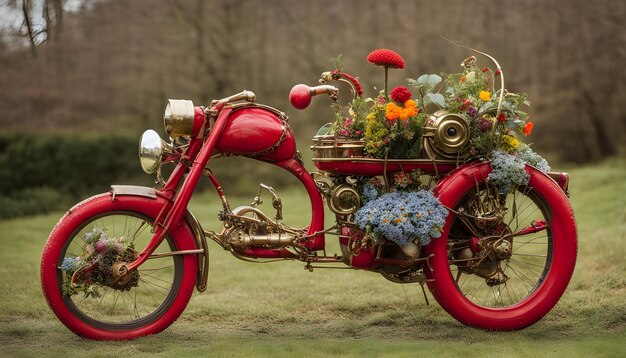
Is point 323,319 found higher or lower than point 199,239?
lower

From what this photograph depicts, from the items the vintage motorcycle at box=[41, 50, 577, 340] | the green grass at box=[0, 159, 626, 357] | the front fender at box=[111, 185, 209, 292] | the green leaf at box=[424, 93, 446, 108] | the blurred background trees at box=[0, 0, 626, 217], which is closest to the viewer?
the green grass at box=[0, 159, 626, 357]

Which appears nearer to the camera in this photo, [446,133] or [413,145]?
[446,133]

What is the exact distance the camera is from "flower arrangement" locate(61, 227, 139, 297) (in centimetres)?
392

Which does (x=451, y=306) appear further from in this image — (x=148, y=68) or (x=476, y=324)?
(x=148, y=68)

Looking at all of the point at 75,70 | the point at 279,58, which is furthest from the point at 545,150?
the point at 75,70

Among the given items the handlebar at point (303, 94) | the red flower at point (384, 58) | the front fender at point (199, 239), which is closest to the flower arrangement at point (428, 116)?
the red flower at point (384, 58)

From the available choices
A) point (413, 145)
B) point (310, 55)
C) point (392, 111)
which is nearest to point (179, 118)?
point (392, 111)

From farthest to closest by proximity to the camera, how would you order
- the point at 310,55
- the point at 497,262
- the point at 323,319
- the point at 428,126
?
the point at 310,55 → the point at 323,319 → the point at 497,262 → the point at 428,126

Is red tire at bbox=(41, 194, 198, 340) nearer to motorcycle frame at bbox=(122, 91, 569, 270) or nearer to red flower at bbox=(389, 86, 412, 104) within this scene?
motorcycle frame at bbox=(122, 91, 569, 270)

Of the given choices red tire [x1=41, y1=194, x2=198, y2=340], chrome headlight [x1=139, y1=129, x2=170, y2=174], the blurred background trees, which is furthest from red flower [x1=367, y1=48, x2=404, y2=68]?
the blurred background trees

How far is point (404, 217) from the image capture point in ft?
13.1

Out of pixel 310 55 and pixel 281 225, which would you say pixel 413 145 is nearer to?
pixel 281 225

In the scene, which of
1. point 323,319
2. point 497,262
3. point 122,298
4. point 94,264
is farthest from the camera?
point 122,298

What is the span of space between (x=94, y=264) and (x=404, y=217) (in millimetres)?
1592
